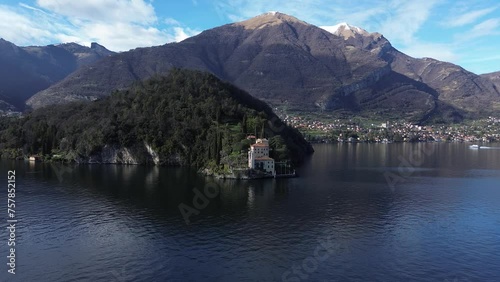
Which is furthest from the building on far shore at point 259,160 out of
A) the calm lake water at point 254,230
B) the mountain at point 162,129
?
the calm lake water at point 254,230

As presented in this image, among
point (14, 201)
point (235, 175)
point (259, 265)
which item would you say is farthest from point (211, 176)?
point (259, 265)

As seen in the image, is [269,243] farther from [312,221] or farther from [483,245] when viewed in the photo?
[483,245]

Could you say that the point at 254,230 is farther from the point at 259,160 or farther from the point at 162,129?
the point at 162,129

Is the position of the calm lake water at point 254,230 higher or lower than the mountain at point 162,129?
lower

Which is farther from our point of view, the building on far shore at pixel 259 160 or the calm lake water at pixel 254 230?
the building on far shore at pixel 259 160

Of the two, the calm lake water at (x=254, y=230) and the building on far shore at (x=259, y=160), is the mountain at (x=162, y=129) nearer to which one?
the building on far shore at (x=259, y=160)

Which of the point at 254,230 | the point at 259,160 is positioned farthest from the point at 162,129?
the point at 254,230

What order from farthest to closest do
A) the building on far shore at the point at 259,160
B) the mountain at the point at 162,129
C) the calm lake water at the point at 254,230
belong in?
1. the mountain at the point at 162,129
2. the building on far shore at the point at 259,160
3. the calm lake water at the point at 254,230
